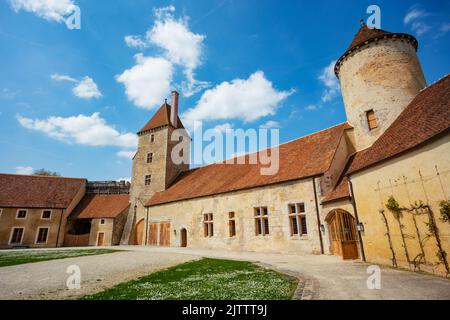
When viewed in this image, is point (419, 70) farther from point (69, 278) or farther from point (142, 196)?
point (142, 196)

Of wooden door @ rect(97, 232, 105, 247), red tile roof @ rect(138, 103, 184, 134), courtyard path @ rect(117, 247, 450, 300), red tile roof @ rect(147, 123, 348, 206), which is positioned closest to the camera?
courtyard path @ rect(117, 247, 450, 300)

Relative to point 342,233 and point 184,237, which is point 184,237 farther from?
point 342,233

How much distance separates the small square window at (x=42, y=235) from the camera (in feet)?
82.4

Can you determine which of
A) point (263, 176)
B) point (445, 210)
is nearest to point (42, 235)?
point (263, 176)

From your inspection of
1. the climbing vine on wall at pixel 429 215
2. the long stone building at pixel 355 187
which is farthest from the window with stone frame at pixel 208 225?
the climbing vine on wall at pixel 429 215

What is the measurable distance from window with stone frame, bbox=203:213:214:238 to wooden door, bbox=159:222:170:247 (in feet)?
→ 16.3

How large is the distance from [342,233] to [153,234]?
18.4 meters

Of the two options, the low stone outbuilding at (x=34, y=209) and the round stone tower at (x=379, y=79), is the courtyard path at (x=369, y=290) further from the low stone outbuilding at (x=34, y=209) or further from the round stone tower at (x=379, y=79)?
the low stone outbuilding at (x=34, y=209)

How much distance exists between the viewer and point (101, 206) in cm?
2816

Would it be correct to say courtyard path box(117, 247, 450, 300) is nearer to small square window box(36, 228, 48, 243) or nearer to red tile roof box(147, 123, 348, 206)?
red tile roof box(147, 123, 348, 206)

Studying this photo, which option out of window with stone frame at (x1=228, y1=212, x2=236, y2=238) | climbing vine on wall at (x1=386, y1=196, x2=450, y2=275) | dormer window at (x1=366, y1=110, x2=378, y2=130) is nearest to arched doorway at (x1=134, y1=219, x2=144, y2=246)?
window with stone frame at (x1=228, y1=212, x2=236, y2=238)

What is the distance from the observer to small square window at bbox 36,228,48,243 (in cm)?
2512

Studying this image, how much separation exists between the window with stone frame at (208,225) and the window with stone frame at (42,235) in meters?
18.8
